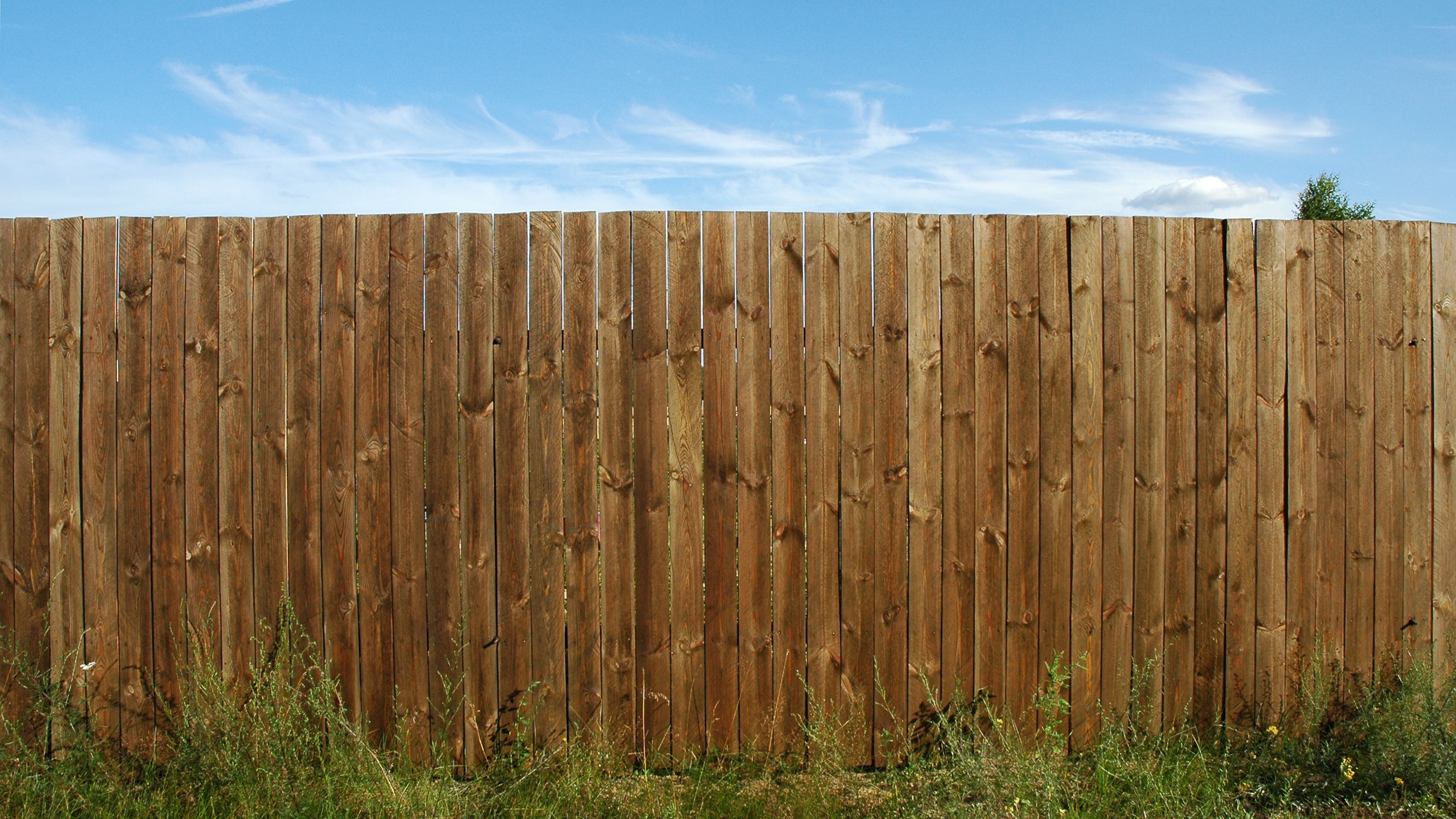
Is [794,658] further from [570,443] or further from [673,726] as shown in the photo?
[570,443]

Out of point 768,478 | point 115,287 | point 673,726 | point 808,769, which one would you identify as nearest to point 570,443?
point 768,478

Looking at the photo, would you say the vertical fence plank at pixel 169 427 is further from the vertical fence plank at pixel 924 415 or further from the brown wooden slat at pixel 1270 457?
the brown wooden slat at pixel 1270 457

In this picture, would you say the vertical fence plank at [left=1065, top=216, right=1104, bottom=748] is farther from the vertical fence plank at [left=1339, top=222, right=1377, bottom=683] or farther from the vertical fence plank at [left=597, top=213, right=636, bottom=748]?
the vertical fence plank at [left=597, top=213, right=636, bottom=748]

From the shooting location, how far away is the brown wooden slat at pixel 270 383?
132 inches

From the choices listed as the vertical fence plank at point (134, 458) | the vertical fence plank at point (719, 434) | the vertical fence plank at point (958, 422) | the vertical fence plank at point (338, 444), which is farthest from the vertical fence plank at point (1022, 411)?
the vertical fence plank at point (134, 458)

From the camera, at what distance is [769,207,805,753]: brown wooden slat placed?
329 centimetres

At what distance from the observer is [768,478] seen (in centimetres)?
330

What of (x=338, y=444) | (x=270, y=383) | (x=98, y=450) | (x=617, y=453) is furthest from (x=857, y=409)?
(x=98, y=450)

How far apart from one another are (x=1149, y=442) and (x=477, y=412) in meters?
2.78

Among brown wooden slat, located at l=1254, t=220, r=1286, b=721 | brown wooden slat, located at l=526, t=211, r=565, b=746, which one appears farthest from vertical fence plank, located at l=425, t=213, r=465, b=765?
brown wooden slat, located at l=1254, t=220, r=1286, b=721

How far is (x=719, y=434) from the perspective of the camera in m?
3.28

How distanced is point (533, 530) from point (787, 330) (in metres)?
1.29

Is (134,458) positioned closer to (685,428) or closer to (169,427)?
(169,427)

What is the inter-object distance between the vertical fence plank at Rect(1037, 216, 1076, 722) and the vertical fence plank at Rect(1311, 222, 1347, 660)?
1157 mm
